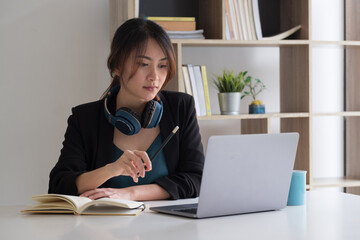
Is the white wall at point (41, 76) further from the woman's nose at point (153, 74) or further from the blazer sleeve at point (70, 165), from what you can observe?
the woman's nose at point (153, 74)

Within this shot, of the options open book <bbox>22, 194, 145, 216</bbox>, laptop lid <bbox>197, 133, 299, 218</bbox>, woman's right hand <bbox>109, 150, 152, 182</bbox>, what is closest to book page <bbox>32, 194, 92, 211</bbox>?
open book <bbox>22, 194, 145, 216</bbox>

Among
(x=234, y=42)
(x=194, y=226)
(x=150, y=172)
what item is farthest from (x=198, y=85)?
(x=194, y=226)

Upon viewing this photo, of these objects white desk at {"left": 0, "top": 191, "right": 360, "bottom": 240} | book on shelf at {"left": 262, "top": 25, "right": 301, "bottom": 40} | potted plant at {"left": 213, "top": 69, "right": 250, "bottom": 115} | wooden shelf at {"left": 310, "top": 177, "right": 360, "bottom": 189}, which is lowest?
wooden shelf at {"left": 310, "top": 177, "right": 360, "bottom": 189}

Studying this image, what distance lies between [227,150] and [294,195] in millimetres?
345

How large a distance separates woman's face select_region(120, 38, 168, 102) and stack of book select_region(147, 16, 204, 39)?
0.83m

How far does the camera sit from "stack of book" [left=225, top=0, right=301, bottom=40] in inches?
119

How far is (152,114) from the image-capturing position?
81.4 inches

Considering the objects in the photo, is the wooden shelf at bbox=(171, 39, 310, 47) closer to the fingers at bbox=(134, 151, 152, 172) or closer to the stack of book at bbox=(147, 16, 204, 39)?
the stack of book at bbox=(147, 16, 204, 39)

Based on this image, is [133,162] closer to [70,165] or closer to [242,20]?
[70,165]

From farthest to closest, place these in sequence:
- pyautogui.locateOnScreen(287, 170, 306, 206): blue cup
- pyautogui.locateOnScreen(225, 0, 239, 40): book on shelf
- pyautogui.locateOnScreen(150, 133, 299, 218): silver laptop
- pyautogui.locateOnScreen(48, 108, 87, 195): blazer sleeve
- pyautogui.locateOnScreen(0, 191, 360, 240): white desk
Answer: pyautogui.locateOnScreen(225, 0, 239, 40): book on shelf
pyautogui.locateOnScreen(48, 108, 87, 195): blazer sleeve
pyautogui.locateOnScreen(287, 170, 306, 206): blue cup
pyautogui.locateOnScreen(150, 133, 299, 218): silver laptop
pyautogui.locateOnScreen(0, 191, 360, 240): white desk

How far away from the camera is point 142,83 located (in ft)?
6.76

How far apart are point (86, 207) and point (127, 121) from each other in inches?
21.0

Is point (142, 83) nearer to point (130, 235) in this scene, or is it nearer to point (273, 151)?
point (273, 151)

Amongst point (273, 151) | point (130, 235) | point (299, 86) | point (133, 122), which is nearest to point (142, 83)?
point (133, 122)
